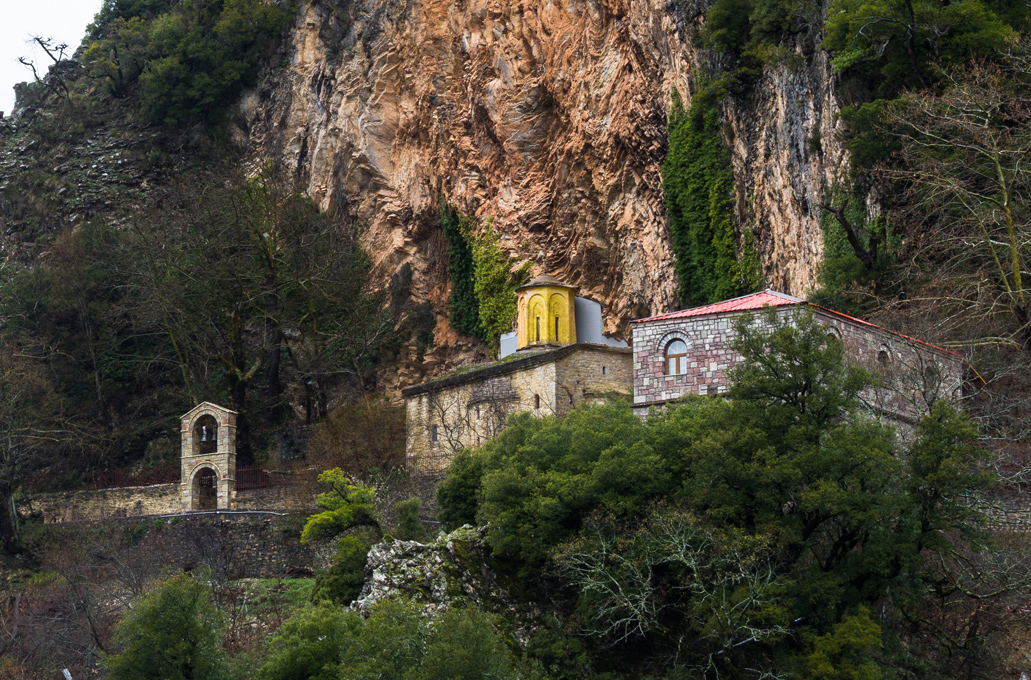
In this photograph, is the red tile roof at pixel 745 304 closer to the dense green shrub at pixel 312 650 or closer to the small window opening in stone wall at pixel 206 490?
the dense green shrub at pixel 312 650

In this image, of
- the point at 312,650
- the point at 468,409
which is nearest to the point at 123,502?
the point at 468,409

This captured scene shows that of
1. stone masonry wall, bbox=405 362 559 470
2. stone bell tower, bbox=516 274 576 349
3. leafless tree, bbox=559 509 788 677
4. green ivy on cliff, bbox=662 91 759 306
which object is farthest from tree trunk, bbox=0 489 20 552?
leafless tree, bbox=559 509 788 677

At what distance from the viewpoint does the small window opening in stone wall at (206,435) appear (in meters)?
33.4

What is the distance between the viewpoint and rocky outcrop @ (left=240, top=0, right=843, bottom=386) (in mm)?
28797

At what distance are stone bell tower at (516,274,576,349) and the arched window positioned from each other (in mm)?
7631

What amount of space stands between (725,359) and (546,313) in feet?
Answer: 29.9

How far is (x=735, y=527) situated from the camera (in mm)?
18078

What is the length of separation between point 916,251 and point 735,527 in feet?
29.3

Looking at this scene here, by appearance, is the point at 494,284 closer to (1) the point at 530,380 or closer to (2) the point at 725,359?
(1) the point at 530,380

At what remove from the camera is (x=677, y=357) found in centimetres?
2503

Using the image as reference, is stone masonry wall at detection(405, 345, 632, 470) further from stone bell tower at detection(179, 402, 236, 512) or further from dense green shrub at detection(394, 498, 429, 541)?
stone bell tower at detection(179, 402, 236, 512)

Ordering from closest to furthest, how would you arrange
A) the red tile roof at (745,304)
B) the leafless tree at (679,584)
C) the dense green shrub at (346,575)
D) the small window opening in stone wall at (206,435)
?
the leafless tree at (679,584) → the dense green shrub at (346,575) → the red tile roof at (745,304) → the small window opening in stone wall at (206,435)

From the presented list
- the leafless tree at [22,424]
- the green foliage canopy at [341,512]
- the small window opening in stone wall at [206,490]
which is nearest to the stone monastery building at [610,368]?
the green foliage canopy at [341,512]

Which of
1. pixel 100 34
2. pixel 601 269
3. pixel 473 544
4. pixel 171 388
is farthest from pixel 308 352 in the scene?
pixel 100 34
